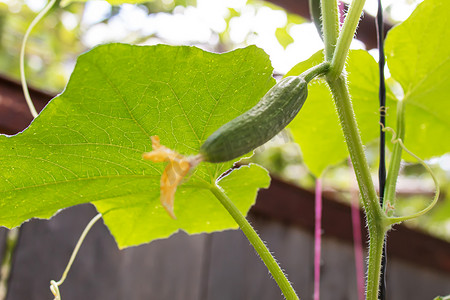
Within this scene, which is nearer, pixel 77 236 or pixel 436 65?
pixel 436 65

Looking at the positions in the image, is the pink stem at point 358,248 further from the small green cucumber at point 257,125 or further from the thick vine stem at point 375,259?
the small green cucumber at point 257,125

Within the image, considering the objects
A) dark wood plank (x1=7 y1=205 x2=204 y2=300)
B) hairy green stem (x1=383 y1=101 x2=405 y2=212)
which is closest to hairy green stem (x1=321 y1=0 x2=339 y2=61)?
hairy green stem (x1=383 y1=101 x2=405 y2=212)

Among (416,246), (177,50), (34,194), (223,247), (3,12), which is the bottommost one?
(34,194)

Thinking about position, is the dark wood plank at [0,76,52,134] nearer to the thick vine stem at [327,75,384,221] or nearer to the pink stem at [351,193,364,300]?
the thick vine stem at [327,75,384,221]

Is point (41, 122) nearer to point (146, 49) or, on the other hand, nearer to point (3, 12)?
point (146, 49)

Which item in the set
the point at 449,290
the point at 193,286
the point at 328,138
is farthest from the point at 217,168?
the point at 449,290

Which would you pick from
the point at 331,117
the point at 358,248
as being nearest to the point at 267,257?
the point at 331,117
